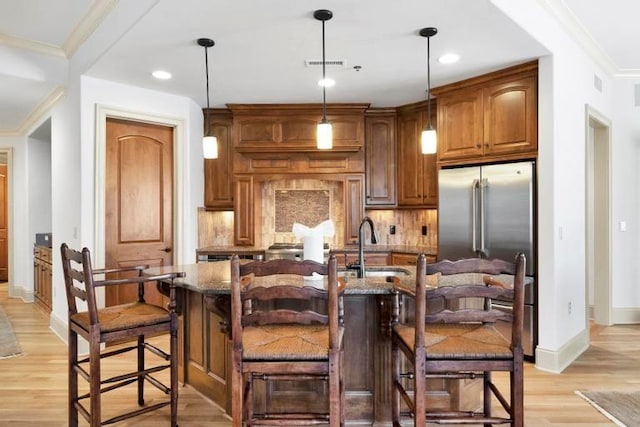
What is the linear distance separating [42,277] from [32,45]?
3.36 meters

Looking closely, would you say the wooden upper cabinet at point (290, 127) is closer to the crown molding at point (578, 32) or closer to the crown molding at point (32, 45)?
the crown molding at point (32, 45)

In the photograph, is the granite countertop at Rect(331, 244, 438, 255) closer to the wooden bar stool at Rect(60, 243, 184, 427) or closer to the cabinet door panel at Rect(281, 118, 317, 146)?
the cabinet door panel at Rect(281, 118, 317, 146)

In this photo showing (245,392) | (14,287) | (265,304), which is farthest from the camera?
(14,287)

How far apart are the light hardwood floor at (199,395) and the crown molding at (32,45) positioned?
2816 mm

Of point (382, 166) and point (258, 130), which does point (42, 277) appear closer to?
point (258, 130)

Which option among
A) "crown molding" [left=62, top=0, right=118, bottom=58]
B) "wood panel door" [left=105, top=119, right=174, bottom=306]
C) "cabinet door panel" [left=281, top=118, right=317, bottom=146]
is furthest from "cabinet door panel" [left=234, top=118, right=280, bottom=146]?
"crown molding" [left=62, top=0, right=118, bottom=58]

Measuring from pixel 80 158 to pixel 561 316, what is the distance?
4.46 meters

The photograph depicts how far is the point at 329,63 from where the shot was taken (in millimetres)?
3674

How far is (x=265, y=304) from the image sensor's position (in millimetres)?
2510

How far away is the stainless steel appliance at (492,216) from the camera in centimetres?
362

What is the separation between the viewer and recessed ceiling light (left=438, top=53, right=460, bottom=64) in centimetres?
345

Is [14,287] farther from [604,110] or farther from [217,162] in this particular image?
[604,110]

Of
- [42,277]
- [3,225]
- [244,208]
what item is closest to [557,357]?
[244,208]

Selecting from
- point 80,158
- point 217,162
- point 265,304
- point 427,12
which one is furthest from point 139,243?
point 427,12
